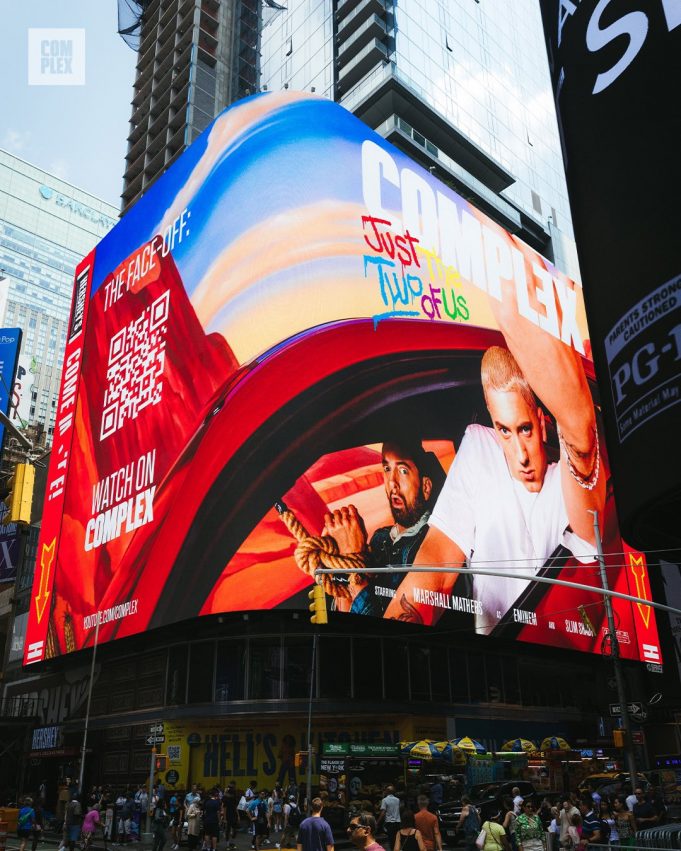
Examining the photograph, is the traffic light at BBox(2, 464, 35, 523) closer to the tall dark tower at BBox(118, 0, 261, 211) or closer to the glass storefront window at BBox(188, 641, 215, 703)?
the glass storefront window at BBox(188, 641, 215, 703)

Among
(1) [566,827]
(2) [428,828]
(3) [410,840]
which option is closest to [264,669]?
(1) [566,827]

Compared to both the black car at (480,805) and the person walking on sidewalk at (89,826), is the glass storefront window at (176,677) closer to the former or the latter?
the person walking on sidewalk at (89,826)

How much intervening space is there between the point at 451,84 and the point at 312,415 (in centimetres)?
5927

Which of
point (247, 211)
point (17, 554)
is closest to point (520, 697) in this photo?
→ point (247, 211)

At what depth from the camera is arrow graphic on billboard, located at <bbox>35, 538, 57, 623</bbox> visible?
48594 millimetres

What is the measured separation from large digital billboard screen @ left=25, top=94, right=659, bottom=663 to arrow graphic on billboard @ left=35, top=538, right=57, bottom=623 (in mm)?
197

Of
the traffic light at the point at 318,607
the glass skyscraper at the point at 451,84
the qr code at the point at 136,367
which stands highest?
the glass skyscraper at the point at 451,84

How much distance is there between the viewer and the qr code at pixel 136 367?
4572cm

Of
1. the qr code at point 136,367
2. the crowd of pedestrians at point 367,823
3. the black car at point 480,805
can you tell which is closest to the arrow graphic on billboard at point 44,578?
the qr code at point 136,367

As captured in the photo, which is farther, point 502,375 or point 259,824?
point 502,375

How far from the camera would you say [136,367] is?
47625 mm

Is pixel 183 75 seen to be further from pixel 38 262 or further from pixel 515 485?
pixel 38 262

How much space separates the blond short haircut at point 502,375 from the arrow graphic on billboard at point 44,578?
91.6 ft

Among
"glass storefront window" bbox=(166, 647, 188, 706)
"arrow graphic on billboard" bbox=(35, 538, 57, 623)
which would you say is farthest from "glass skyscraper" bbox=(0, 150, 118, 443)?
"glass storefront window" bbox=(166, 647, 188, 706)
